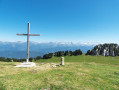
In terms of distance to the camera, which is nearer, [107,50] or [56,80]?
[56,80]

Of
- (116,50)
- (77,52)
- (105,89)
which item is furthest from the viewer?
(77,52)

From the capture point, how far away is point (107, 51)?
2931 inches

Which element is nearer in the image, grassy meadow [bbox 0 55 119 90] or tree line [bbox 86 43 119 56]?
grassy meadow [bbox 0 55 119 90]

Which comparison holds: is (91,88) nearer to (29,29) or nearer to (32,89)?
(32,89)

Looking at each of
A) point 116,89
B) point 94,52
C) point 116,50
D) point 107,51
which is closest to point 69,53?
point 94,52

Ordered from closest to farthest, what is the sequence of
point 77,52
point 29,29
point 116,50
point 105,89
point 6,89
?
point 6,89 → point 105,89 → point 29,29 → point 116,50 → point 77,52

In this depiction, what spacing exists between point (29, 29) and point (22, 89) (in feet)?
33.4

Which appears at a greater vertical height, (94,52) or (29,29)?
(29,29)

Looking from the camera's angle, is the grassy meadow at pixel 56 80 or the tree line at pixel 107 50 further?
the tree line at pixel 107 50

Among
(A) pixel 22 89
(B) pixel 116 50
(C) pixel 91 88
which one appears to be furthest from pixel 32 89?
(B) pixel 116 50

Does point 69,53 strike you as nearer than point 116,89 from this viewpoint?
No

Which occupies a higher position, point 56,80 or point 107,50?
point 56,80

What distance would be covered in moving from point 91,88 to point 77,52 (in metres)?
77.1

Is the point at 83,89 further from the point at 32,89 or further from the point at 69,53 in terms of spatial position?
the point at 69,53
